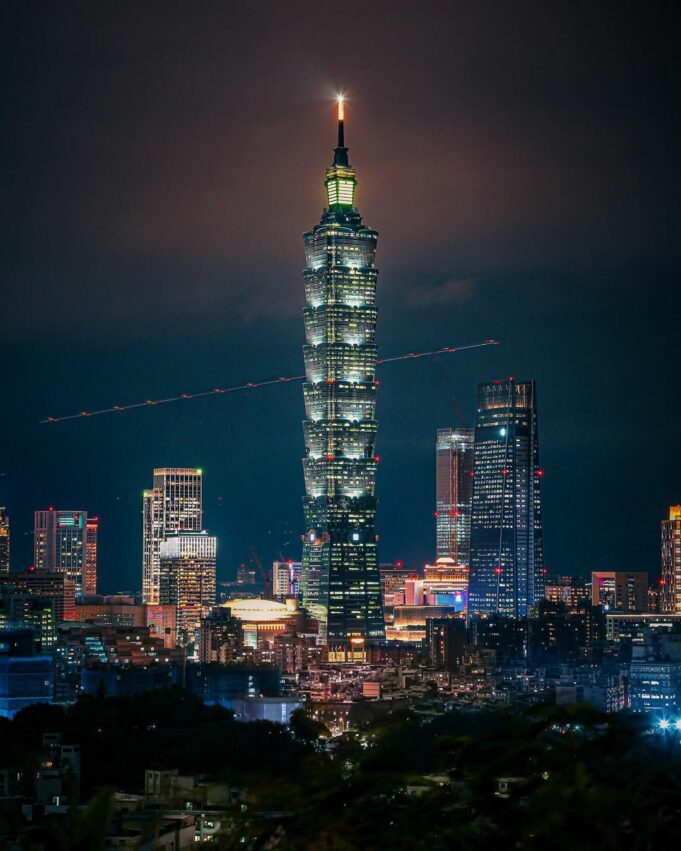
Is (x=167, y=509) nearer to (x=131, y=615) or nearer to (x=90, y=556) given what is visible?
(x=90, y=556)

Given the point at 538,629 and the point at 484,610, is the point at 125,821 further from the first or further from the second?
the point at 484,610

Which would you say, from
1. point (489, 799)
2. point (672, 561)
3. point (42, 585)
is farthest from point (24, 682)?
point (672, 561)

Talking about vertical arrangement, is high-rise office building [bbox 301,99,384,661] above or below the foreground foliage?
above

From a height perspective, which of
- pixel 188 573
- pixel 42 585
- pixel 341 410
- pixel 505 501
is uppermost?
pixel 341 410

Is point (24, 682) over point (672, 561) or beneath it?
beneath

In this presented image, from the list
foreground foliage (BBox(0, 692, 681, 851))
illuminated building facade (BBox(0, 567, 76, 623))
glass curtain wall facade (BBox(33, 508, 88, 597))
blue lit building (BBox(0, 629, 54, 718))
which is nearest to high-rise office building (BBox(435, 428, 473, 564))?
glass curtain wall facade (BBox(33, 508, 88, 597))

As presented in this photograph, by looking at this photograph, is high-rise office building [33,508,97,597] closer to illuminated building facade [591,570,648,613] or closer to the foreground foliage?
illuminated building facade [591,570,648,613]

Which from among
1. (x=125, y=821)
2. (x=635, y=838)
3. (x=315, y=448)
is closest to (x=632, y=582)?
(x=315, y=448)
